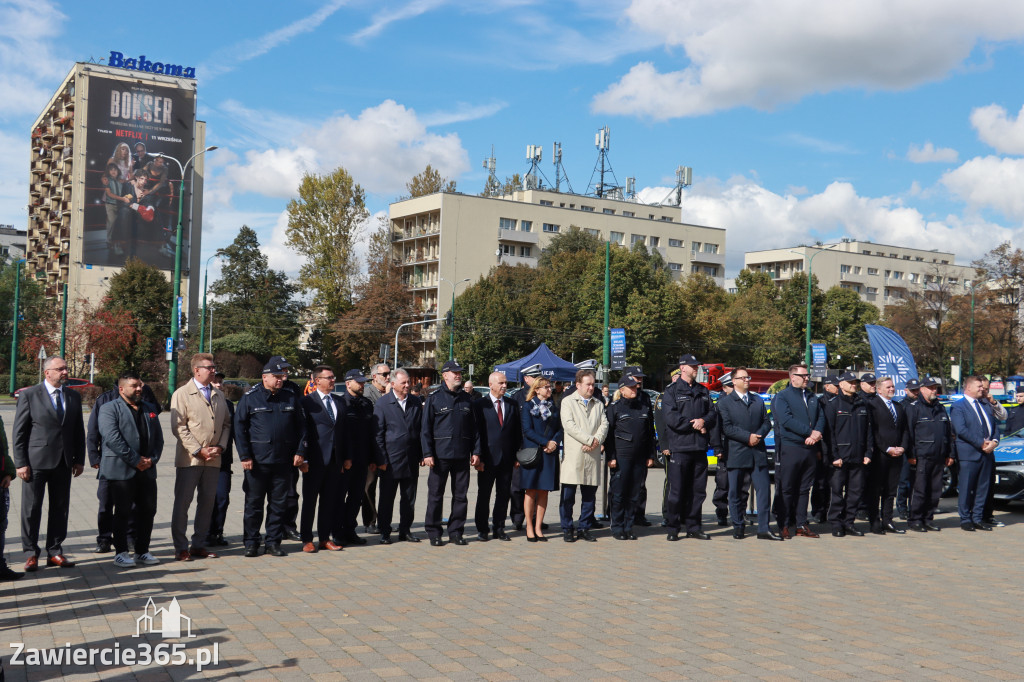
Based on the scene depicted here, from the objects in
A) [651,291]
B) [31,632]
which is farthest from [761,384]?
[31,632]

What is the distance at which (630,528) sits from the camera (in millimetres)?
11336

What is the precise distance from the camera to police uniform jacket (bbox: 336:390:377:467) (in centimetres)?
1053

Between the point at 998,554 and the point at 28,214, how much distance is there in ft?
339

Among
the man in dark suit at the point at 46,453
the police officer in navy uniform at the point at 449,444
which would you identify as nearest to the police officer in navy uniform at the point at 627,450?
the police officer in navy uniform at the point at 449,444

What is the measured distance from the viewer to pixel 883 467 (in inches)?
486

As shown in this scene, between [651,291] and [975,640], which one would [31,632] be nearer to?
[975,640]

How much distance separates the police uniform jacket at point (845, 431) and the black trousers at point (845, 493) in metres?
0.15

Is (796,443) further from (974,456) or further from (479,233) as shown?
(479,233)

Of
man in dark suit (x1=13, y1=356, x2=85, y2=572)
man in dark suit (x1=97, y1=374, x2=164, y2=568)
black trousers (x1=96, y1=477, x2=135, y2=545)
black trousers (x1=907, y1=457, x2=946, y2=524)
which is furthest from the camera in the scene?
black trousers (x1=907, y1=457, x2=946, y2=524)

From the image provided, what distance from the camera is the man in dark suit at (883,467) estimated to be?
12227 mm

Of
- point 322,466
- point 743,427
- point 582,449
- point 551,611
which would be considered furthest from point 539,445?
point 551,611

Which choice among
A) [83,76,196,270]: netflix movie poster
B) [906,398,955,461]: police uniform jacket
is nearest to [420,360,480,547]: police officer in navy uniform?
[906,398,955,461]: police uniform jacket

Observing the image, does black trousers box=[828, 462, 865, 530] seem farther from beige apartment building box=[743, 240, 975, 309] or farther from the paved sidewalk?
beige apartment building box=[743, 240, 975, 309]

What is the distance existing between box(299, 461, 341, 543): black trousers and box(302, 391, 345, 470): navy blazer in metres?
0.08
